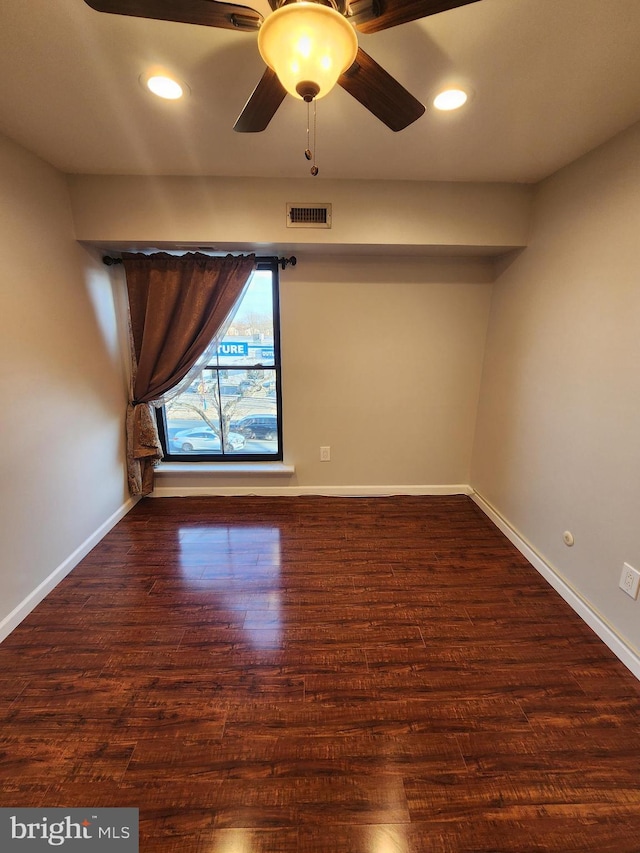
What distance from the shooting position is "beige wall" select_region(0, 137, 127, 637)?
5.80 ft

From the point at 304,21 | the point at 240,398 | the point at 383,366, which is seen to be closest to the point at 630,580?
the point at 383,366

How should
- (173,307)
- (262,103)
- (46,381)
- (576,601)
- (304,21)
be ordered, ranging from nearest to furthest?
(304,21) → (262,103) → (576,601) → (46,381) → (173,307)

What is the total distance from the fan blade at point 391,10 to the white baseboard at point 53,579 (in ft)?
8.96

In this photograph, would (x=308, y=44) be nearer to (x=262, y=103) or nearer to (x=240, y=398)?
(x=262, y=103)

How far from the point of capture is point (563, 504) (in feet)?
6.65

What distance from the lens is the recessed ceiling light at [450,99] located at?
1.42 m

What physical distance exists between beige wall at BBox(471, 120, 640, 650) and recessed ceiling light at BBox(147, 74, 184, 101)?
198cm

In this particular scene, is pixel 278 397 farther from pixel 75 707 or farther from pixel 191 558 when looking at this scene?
pixel 75 707

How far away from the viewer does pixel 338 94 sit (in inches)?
55.5

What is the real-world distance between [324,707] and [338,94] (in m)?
2.45

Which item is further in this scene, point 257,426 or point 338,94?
point 257,426

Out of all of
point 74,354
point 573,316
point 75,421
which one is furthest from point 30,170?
point 573,316

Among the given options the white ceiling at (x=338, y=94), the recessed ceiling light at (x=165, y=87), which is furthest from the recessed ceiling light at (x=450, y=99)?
the recessed ceiling light at (x=165, y=87)
